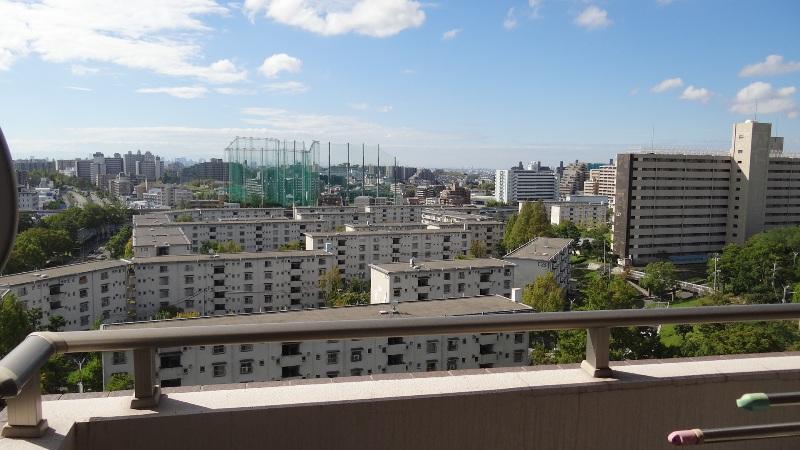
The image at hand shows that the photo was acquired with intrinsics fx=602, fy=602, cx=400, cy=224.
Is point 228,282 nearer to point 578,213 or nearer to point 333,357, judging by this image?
point 333,357

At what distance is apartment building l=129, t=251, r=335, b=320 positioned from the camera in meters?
16.9

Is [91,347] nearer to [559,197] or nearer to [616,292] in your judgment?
[616,292]

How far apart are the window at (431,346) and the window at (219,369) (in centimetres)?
304

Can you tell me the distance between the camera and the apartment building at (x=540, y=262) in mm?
18922

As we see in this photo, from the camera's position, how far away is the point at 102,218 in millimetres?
39094

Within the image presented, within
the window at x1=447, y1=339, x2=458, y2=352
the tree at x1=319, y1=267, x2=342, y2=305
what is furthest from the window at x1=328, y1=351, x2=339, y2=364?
the tree at x1=319, y1=267, x2=342, y2=305

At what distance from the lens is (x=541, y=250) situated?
2073cm

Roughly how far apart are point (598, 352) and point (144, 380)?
41.3 inches

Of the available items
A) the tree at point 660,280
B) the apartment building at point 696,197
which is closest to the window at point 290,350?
the tree at point 660,280

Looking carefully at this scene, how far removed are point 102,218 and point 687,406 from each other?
42620mm

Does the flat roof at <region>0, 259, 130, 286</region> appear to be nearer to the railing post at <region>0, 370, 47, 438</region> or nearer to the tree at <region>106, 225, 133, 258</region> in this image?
the tree at <region>106, 225, 133, 258</region>

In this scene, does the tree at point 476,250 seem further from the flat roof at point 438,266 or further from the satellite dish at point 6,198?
the satellite dish at point 6,198

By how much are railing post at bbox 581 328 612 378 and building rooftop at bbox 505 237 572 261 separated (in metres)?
17.9

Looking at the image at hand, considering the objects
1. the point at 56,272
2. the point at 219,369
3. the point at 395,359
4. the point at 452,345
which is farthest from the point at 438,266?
the point at 56,272
